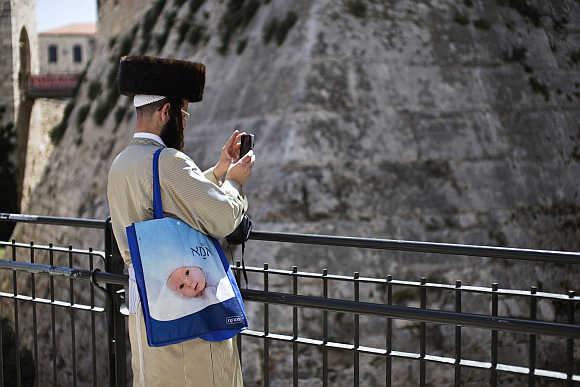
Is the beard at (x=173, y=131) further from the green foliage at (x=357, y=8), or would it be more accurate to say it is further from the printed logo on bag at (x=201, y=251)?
the green foliage at (x=357, y=8)

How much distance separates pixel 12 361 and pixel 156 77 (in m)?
6.53

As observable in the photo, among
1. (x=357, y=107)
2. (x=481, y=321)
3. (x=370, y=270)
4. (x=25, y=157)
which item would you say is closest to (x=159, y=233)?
(x=481, y=321)

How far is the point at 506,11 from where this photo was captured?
7.65m

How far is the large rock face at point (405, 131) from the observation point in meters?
6.30

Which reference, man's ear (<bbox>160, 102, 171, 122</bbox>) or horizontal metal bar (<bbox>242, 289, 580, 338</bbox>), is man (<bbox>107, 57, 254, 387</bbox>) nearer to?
man's ear (<bbox>160, 102, 171, 122</bbox>)

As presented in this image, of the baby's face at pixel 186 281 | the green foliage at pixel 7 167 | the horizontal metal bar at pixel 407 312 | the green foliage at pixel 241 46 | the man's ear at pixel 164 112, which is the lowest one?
the green foliage at pixel 7 167

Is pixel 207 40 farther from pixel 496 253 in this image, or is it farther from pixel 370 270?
pixel 496 253

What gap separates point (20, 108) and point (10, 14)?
8.69 ft

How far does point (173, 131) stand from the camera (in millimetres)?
2623

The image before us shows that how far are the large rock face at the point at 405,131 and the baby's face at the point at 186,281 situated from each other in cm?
359

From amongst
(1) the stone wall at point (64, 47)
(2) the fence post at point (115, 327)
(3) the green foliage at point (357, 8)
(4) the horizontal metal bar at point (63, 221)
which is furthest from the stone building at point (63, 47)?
(2) the fence post at point (115, 327)

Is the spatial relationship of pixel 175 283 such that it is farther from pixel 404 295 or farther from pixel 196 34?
pixel 196 34

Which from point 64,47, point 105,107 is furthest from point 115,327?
point 64,47

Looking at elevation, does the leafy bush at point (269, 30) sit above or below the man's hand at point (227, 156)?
below
